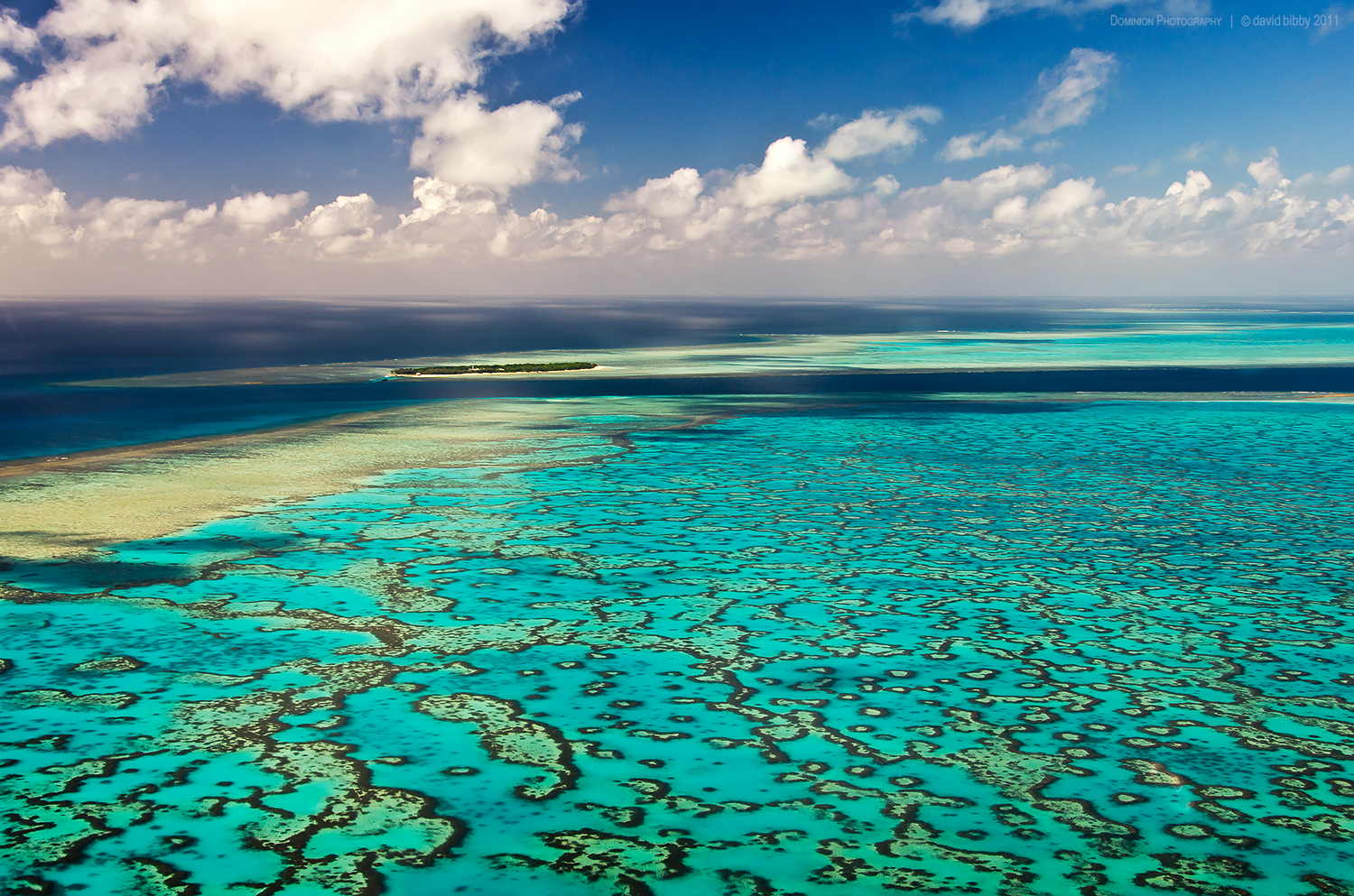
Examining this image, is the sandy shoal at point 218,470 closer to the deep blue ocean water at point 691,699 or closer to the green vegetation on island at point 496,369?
the deep blue ocean water at point 691,699

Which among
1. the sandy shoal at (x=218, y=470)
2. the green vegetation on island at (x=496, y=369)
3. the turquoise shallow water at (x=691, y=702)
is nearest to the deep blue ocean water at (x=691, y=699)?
the turquoise shallow water at (x=691, y=702)

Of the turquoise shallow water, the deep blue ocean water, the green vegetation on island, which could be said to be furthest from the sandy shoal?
the green vegetation on island

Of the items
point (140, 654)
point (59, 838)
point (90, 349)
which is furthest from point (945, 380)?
point (90, 349)

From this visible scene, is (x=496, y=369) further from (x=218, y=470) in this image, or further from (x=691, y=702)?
(x=691, y=702)

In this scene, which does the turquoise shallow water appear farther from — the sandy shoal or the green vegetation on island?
the green vegetation on island

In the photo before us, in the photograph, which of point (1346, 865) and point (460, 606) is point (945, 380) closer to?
point (460, 606)

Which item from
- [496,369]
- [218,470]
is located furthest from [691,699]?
[496,369]
